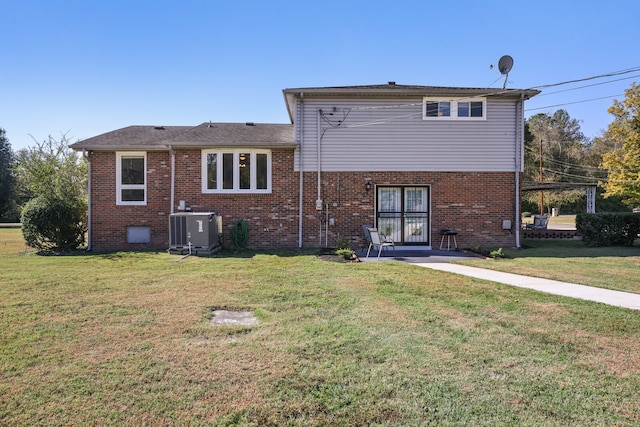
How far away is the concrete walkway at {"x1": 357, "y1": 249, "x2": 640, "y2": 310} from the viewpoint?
5717 mm

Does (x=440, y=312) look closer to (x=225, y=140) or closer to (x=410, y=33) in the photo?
(x=225, y=140)

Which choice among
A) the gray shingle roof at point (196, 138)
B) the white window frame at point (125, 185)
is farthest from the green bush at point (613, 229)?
the white window frame at point (125, 185)

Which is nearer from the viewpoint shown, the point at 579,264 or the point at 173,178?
the point at 579,264

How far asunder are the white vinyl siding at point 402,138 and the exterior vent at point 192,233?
3.43 metres

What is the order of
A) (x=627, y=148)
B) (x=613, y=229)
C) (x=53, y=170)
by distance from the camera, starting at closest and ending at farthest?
1. (x=613, y=229)
2. (x=53, y=170)
3. (x=627, y=148)

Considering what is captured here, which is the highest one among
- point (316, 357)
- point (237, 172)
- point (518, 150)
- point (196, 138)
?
point (196, 138)

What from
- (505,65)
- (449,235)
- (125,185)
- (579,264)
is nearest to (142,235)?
(125,185)

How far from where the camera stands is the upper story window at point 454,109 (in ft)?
39.9

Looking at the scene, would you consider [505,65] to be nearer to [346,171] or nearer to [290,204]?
[346,171]

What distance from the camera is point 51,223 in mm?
11383

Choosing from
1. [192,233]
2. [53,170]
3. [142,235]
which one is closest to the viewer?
[192,233]

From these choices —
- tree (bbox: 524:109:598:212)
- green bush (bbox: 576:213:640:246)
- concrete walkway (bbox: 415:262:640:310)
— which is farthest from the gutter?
tree (bbox: 524:109:598:212)

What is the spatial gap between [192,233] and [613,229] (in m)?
13.6

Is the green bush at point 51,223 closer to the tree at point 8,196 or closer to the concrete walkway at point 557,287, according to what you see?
the concrete walkway at point 557,287
